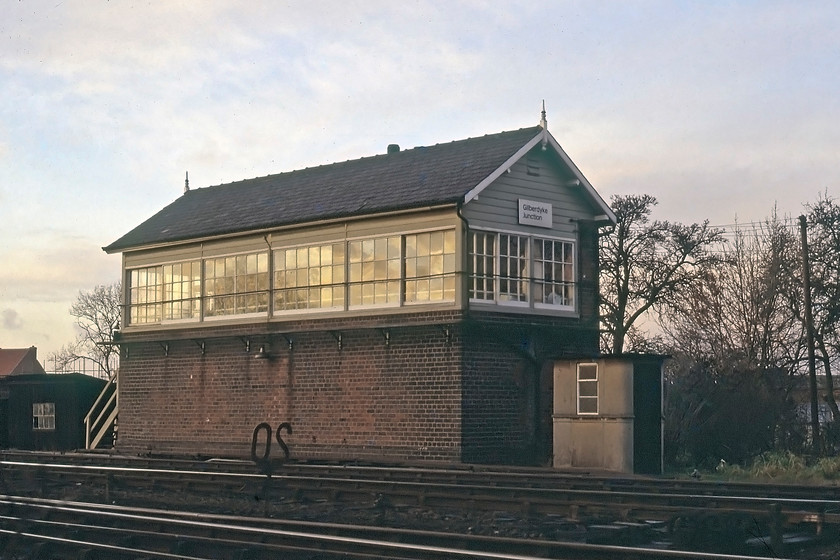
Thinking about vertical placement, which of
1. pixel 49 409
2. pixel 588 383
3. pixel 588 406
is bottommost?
pixel 49 409

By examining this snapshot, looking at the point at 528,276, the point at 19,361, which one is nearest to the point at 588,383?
the point at 528,276

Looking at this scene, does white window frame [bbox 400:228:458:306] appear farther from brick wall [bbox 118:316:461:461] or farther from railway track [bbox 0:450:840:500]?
railway track [bbox 0:450:840:500]

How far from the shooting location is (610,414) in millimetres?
22328

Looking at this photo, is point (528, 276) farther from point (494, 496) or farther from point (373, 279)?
point (494, 496)

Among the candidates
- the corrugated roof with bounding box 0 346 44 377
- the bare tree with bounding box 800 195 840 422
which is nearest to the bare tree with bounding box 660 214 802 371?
the bare tree with bounding box 800 195 840 422

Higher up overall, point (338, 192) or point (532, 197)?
point (338, 192)

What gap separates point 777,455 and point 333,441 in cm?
953

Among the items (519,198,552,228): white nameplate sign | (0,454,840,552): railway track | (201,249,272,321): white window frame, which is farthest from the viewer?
(201,249,272,321): white window frame

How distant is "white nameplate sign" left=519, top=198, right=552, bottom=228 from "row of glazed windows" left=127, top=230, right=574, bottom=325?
1.25 ft

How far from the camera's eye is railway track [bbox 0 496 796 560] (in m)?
10.3

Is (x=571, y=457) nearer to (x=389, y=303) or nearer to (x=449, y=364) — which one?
(x=449, y=364)

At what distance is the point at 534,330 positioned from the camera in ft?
81.8

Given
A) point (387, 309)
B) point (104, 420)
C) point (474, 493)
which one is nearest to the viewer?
point (474, 493)

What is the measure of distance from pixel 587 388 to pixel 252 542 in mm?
12579
